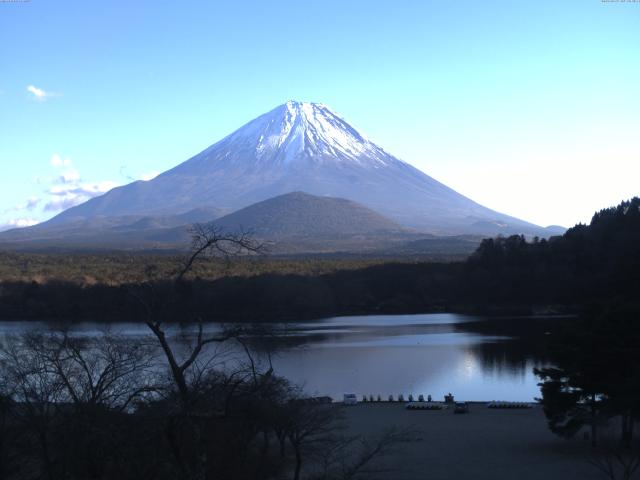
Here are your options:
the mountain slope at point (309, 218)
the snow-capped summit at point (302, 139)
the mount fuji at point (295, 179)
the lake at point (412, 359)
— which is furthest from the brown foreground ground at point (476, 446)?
the snow-capped summit at point (302, 139)

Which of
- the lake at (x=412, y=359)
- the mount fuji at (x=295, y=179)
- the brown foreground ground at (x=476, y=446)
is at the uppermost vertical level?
the mount fuji at (x=295, y=179)

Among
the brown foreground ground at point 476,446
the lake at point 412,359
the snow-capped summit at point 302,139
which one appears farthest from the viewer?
the snow-capped summit at point 302,139

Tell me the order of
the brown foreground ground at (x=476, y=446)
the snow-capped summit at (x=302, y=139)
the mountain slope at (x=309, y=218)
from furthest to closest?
the snow-capped summit at (x=302, y=139) → the mountain slope at (x=309, y=218) → the brown foreground ground at (x=476, y=446)

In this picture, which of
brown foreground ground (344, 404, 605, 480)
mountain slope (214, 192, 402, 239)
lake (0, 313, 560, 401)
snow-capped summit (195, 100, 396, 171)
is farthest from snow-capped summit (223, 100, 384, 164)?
brown foreground ground (344, 404, 605, 480)

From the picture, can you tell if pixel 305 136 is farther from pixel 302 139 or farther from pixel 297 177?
pixel 297 177

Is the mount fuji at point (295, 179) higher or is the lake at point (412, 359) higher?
the mount fuji at point (295, 179)

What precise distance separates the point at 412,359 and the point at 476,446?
1083cm

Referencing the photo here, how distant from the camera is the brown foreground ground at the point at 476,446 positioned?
9.27m

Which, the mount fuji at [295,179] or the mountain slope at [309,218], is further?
the mount fuji at [295,179]

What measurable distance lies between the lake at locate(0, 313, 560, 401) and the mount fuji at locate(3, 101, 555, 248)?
8319cm

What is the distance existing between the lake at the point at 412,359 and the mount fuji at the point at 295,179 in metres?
83.2

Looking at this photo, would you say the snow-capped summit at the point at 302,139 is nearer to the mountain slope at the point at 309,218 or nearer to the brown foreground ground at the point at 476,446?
the mountain slope at the point at 309,218

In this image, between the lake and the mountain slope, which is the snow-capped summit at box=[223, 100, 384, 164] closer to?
the mountain slope

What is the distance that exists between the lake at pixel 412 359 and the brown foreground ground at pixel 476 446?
2467 mm
